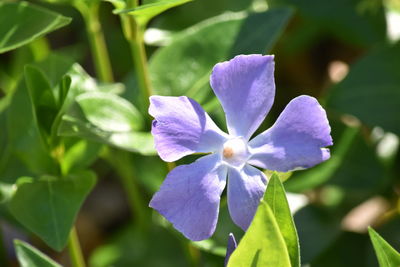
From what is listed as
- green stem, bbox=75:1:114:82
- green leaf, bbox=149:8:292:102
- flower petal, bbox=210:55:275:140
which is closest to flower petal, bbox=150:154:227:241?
flower petal, bbox=210:55:275:140

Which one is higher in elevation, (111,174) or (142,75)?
(142,75)

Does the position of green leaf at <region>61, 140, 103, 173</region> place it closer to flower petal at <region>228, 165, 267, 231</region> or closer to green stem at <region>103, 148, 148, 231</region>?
green stem at <region>103, 148, 148, 231</region>

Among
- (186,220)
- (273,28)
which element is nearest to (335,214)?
(273,28)

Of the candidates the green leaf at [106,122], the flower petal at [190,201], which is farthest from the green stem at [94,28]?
the flower petal at [190,201]

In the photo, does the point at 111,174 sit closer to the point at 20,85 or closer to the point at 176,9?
the point at 176,9

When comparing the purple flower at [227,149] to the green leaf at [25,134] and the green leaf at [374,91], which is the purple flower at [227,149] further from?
the green leaf at [374,91]
